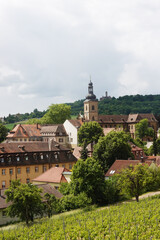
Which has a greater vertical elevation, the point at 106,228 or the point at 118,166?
the point at 118,166

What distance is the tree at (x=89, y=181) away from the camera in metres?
49.0

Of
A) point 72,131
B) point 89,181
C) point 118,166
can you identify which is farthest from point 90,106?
point 89,181

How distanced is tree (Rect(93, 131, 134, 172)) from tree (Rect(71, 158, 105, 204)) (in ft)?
59.5

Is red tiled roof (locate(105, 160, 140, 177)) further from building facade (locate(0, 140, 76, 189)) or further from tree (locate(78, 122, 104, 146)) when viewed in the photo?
tree (locate(78, 122, 104, 146))

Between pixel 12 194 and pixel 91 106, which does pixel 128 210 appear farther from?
pixel 91 106

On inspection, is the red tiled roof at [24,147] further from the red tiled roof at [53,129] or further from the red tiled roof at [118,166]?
the red tiled roof at [53,129]

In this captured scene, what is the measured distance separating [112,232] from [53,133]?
78.9 meters

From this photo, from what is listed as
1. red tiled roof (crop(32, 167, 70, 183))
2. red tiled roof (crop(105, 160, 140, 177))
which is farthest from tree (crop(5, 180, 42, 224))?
red tiled roof (crop(105, 160, 140, 177))

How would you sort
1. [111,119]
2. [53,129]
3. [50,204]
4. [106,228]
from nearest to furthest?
[106,228]
[50,204]
[53,129]
[111,119]

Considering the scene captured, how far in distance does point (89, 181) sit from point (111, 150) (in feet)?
69.8

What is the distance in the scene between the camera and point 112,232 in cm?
2911

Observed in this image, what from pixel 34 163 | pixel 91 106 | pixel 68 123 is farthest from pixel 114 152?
pixel 91 106

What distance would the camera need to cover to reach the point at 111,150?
2763 inches

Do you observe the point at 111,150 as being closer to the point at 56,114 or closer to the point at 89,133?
the point at 89,133
